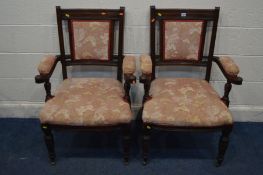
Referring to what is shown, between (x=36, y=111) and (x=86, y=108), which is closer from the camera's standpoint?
(x=86, y=108)

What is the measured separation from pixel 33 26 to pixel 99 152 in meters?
1.00

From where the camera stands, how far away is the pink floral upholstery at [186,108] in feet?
5.69

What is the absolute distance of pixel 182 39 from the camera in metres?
2.02

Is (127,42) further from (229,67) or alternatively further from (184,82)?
(229,67)

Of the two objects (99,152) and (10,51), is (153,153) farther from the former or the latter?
(10,51)

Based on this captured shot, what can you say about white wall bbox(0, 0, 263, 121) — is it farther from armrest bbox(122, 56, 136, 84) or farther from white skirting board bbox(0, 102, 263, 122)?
armrest bbox(122, 56, 136, 84)

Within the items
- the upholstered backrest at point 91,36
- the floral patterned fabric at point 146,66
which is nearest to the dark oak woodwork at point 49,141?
the upholstered backrest at point 91,36

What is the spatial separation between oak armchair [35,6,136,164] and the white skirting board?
0.52 meters

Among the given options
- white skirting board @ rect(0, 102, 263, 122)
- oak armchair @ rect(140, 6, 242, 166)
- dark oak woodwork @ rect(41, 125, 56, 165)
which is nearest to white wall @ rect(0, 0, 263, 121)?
white skirting board @ rect(0, 102, 263, 122)

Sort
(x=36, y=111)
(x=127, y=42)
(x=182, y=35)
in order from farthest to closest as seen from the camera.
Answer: (x=36, y=111), (x=127, y=42), (x=182, y=35)

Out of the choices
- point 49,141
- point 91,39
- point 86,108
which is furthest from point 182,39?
point 49,141

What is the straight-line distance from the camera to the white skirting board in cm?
243

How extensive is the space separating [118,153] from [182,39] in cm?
89

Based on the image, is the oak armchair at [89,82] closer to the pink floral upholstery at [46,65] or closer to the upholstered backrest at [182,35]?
the pink floral upholstery at [46,65]
